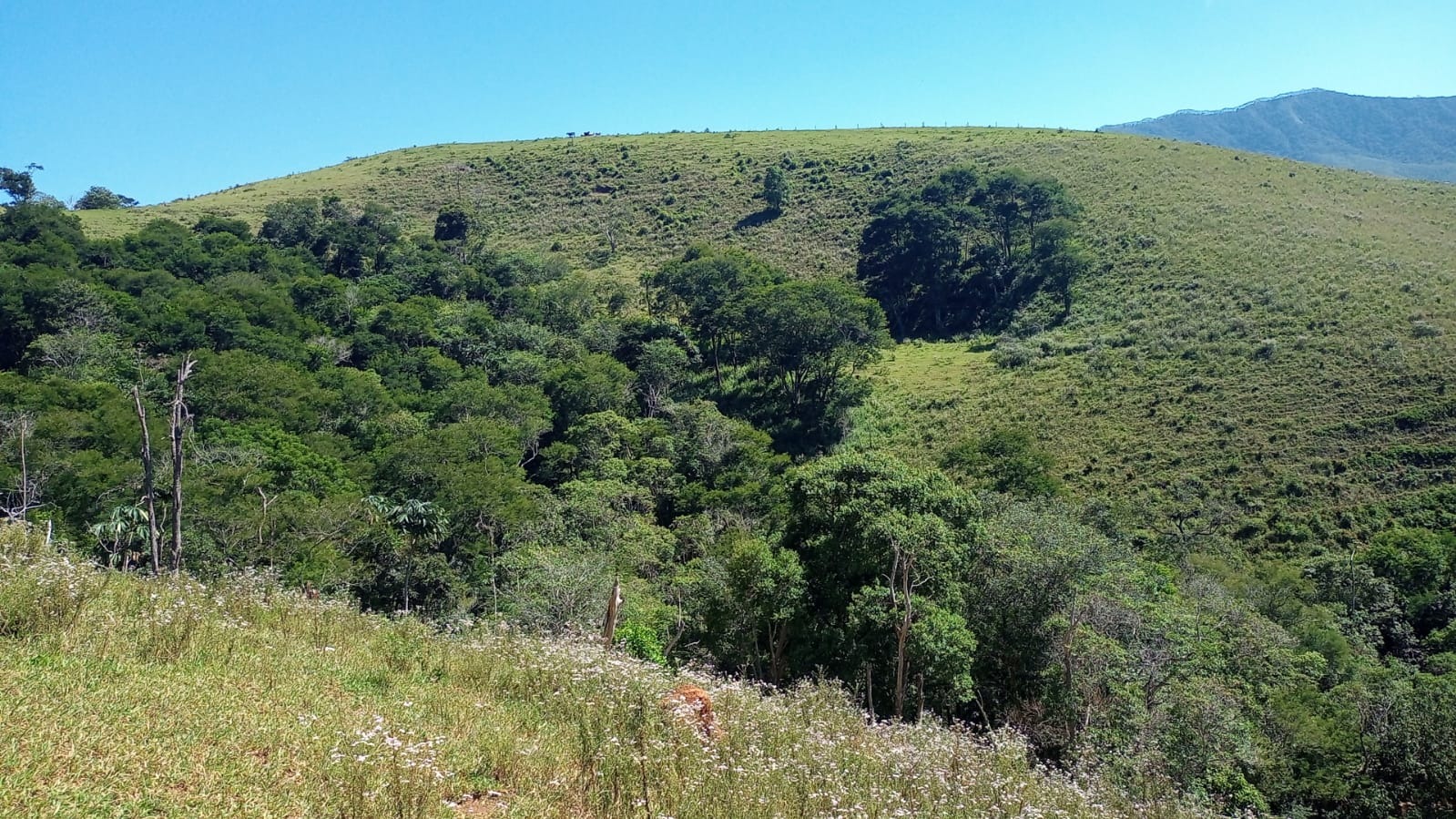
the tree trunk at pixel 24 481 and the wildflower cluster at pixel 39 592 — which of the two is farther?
the tree trunk at pixel 24 481

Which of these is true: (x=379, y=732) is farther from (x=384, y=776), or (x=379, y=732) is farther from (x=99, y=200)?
(x=99, y=200)

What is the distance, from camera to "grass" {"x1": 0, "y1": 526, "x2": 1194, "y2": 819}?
411cm

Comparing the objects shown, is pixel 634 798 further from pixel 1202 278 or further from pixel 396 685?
pixel 1202 278

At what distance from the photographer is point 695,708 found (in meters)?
6.41

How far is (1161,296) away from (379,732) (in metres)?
53.2

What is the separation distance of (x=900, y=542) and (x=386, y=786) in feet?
41.0

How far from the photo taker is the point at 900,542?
15.4 m

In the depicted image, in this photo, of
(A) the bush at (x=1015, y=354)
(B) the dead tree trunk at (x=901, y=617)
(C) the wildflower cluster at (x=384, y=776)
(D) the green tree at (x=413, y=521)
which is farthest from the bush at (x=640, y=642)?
(A) the bush at (x=1015, y=354)

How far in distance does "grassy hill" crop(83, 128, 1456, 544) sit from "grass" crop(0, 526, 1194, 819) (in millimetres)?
31706

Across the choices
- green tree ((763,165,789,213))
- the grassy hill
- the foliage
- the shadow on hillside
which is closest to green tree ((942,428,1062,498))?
the grassy hill

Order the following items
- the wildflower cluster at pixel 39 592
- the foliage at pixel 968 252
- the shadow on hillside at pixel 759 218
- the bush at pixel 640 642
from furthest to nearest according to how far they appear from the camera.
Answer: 1. the shadow on hillside at pixel 759 218
2. the foliage at pixel 968 252
3. the bush at pixel 640 642
4. the wildflower cluster at pixel 39 592

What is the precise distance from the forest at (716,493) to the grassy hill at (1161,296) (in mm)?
2362

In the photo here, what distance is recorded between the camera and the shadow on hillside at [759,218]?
238ft

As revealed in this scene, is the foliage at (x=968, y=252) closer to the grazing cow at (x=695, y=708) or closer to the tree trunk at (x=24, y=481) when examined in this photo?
the tree trunk at (x=24, y=481)
